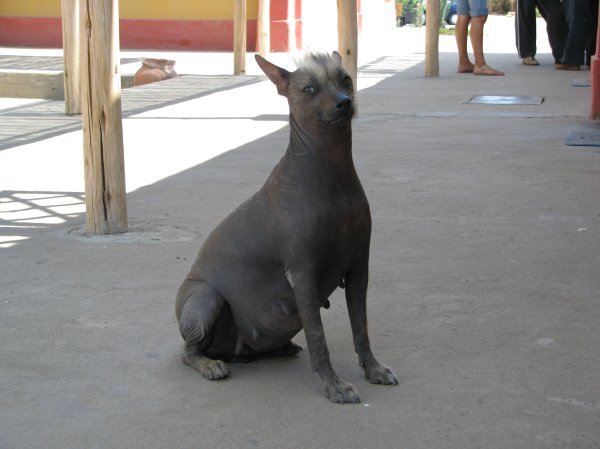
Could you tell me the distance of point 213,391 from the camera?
402 centimetres

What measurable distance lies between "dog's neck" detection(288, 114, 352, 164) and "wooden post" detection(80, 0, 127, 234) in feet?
9.17

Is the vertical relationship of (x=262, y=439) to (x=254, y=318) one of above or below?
below

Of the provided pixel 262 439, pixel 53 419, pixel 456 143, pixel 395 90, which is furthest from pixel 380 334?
pixel 395 90

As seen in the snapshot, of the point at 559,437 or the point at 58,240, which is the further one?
the point at 58,240

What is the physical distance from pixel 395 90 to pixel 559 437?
11253 mm

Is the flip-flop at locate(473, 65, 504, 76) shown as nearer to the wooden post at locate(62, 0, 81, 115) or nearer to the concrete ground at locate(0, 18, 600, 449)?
the concrete ground at locate(0, 18, 600, 449)

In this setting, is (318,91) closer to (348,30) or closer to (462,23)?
(348,30)

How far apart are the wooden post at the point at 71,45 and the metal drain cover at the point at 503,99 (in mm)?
4879

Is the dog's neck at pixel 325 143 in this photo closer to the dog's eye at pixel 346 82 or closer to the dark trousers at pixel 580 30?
the dog's eye at pixel 346 82

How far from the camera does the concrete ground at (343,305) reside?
3695mm

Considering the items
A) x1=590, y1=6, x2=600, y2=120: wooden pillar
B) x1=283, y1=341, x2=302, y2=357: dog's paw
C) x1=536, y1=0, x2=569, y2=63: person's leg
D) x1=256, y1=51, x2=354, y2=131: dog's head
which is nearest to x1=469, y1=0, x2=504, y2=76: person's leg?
x1=536, y1=0, x2=569, y2=63: person's leg

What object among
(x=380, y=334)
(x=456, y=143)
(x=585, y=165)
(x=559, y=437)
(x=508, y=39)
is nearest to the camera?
(x=559, y=437)

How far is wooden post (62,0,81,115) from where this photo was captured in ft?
38.0

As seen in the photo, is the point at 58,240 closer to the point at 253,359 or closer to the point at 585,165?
the point at 253,359
